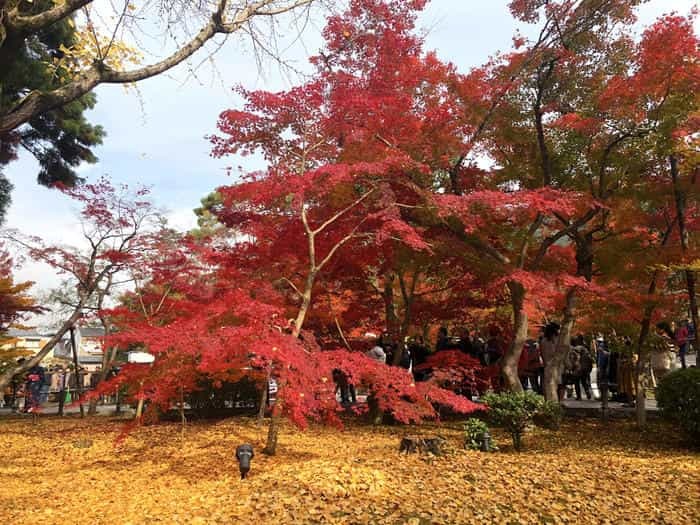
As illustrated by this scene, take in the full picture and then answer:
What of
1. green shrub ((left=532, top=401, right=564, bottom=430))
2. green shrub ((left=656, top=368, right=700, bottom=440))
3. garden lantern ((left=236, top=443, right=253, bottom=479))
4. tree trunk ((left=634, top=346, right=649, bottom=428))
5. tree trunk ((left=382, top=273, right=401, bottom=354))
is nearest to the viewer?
garden lantern ((left=236, top=443, right=253, bottom=479))

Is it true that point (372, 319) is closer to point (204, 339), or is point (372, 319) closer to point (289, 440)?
point (289, 440)

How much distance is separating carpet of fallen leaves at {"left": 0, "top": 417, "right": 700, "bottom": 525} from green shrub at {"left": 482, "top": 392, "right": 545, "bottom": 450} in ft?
1.21

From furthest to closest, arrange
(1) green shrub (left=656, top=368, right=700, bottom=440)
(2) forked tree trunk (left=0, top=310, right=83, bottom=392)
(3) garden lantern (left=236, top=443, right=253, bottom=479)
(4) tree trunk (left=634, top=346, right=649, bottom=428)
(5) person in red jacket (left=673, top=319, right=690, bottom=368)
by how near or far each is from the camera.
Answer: (5) person in red jacket (left=673, top=319, right=690, bottom=368), (4) tree trunk (left=634, top=346, right=649, bottom=428), (2) forked tree trunk (left=0, top=310, right=83, bottom=392), (1) green shrub (left=656, top=368, right=700, bottom=440), (3) garden lantern (left=236, top=443, right=253, bottom=479)

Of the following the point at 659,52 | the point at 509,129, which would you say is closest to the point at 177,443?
the point at 509,129

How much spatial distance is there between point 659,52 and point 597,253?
3530mm

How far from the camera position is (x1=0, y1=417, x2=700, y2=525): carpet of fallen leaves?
4.39 m

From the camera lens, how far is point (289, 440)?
8.08 metres

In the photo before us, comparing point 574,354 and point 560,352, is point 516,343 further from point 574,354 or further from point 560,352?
point 574,354

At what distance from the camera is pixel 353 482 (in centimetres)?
492

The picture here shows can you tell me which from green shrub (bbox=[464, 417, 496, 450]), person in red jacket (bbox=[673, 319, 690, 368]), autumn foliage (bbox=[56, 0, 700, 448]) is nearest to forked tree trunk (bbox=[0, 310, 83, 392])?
autumn foliage (bbox=[56, 0, 700, 448])

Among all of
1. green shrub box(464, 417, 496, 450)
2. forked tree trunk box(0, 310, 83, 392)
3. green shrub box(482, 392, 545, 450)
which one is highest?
forked tree trunk box(0, 310, 83, 392)

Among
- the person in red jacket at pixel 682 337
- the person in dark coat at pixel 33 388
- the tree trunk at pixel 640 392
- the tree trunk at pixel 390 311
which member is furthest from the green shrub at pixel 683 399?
the person in dark coat at pixel 33 388

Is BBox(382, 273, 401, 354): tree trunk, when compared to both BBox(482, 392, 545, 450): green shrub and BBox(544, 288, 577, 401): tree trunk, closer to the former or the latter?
BBox(544, 288, 577, 401): tree trunk

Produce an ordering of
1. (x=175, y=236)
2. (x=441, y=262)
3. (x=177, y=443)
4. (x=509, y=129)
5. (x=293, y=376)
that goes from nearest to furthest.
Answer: (x=293, y=376), (x=177, y=443), (x=509, y=129), (x=441, y=262), (x=175, y=236)
